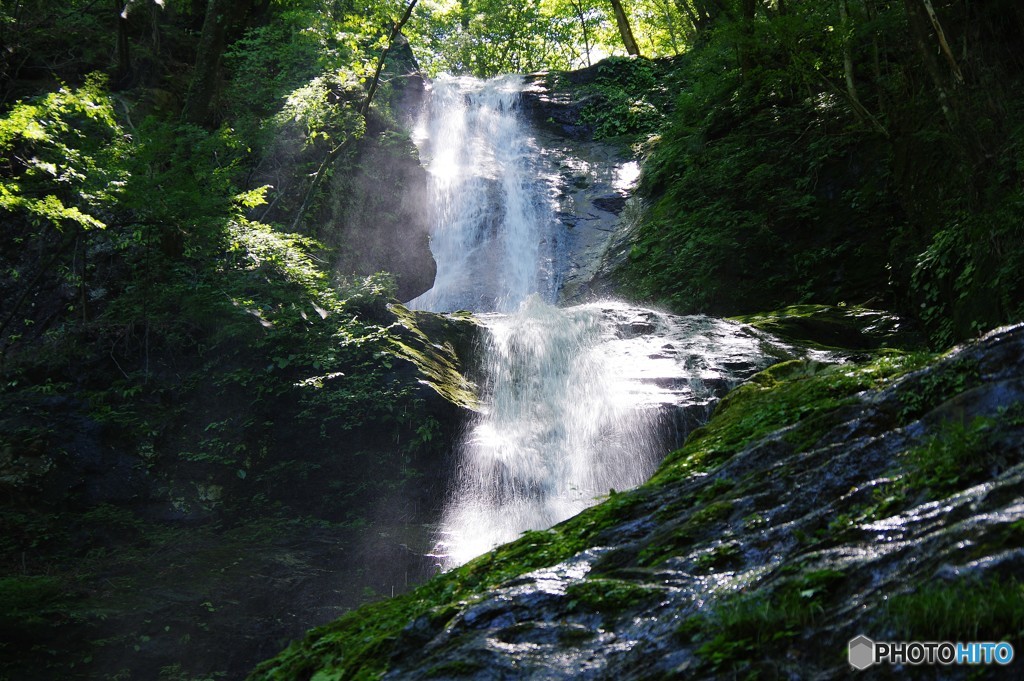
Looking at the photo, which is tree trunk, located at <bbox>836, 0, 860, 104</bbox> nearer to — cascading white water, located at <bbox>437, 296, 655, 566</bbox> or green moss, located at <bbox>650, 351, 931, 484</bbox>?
cascading white water, located at <bbox>437, 296, 655, 566</bbox>

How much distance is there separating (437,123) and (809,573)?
74.1ft

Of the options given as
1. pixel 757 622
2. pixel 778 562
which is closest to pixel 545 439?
pixel 778 562

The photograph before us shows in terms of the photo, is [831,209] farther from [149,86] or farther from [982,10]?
[149,86]

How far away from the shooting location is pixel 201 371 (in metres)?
11.2

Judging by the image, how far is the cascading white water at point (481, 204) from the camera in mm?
18750

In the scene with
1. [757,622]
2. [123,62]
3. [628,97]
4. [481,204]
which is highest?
[628,97]

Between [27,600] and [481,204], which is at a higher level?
[481,204]

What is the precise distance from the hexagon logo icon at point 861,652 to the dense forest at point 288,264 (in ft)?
9.37

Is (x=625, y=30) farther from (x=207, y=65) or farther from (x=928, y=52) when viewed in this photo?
(x=928, y=52)

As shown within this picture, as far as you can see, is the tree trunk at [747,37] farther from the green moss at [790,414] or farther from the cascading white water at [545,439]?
the green moss at [790,414]

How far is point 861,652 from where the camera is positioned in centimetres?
232

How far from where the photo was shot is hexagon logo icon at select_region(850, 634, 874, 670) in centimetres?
228

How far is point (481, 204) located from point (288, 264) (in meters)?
10.3

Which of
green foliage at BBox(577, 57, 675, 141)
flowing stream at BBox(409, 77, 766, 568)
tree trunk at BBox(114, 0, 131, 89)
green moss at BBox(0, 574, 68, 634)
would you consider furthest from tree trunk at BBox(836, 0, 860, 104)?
tree trunk at BBox(114, 0, 131, 89)
